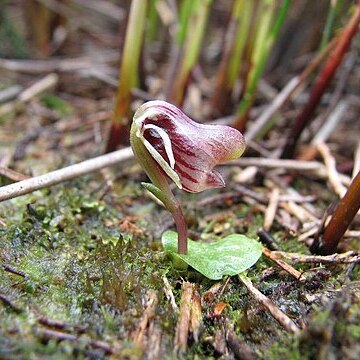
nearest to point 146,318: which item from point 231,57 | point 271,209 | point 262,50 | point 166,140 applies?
point 166,140

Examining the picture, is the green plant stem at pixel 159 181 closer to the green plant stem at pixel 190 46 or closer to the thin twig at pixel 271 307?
the thin twig at pixel 271 307

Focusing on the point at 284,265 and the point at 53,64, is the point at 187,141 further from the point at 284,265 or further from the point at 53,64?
the point at 53,64

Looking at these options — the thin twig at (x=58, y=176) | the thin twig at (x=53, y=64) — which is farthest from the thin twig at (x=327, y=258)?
the thin twig at (x=53, y=64)

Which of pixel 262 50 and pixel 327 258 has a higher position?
pixel 262 50

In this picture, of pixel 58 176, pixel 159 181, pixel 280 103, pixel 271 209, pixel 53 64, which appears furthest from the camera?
pixel 53 64

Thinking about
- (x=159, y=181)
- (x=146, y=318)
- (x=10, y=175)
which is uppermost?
(x=159, y=181)

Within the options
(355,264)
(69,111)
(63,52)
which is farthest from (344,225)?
(63,52)
